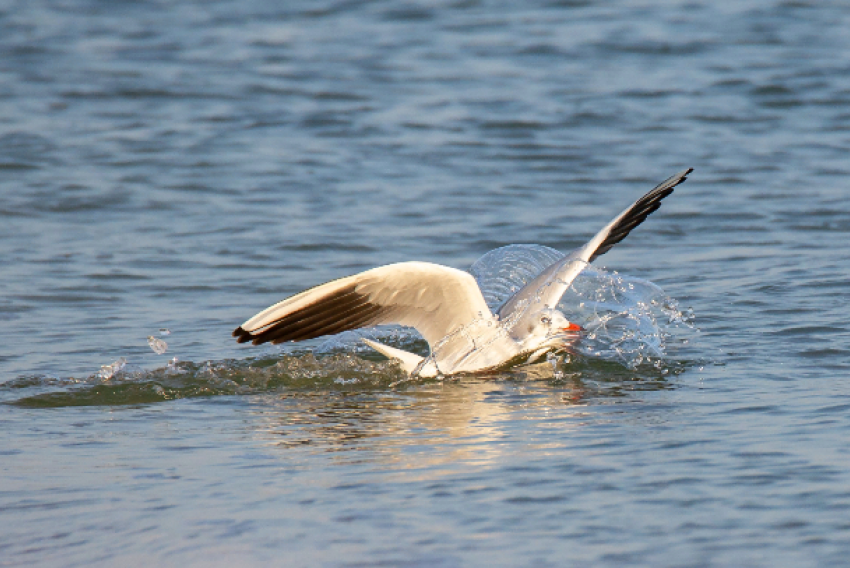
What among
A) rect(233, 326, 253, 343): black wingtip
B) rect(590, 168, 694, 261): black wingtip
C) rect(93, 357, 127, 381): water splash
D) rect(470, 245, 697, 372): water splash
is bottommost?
rect(470, 245, 697, 372): water splash

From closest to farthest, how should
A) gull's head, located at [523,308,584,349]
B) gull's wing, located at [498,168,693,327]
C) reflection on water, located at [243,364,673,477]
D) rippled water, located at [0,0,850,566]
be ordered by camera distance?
rippled water, located at [0,0,850,566] < reflection on water, located at [243,364,673,477] < gull's wing, located at [498,168,693,327] < gull's head, located at [523,308,584,349]

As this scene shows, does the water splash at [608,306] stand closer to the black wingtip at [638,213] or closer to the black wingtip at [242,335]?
the black wingtip at [638,213]

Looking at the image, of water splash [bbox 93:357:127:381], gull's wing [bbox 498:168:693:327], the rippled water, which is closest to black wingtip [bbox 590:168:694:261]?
gull's wing [bbox 498:168:693:327]

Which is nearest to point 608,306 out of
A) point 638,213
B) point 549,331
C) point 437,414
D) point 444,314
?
point 638,213

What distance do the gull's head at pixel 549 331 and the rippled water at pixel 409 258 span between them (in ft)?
0.52

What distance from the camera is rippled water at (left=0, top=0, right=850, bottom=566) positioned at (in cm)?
449

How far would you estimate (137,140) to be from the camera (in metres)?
14.5

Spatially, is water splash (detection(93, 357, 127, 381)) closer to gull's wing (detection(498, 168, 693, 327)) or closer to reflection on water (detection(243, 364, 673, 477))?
reflection on water (detection(243, 364, 673, 477))

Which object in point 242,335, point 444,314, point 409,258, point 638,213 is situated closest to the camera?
point 242,335

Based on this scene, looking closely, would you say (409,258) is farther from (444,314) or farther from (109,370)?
(109,370)

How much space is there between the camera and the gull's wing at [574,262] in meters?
7.05

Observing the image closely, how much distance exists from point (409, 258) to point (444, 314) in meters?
3.13

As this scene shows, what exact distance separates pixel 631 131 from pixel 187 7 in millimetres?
10395

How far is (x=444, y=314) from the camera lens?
6875mm
